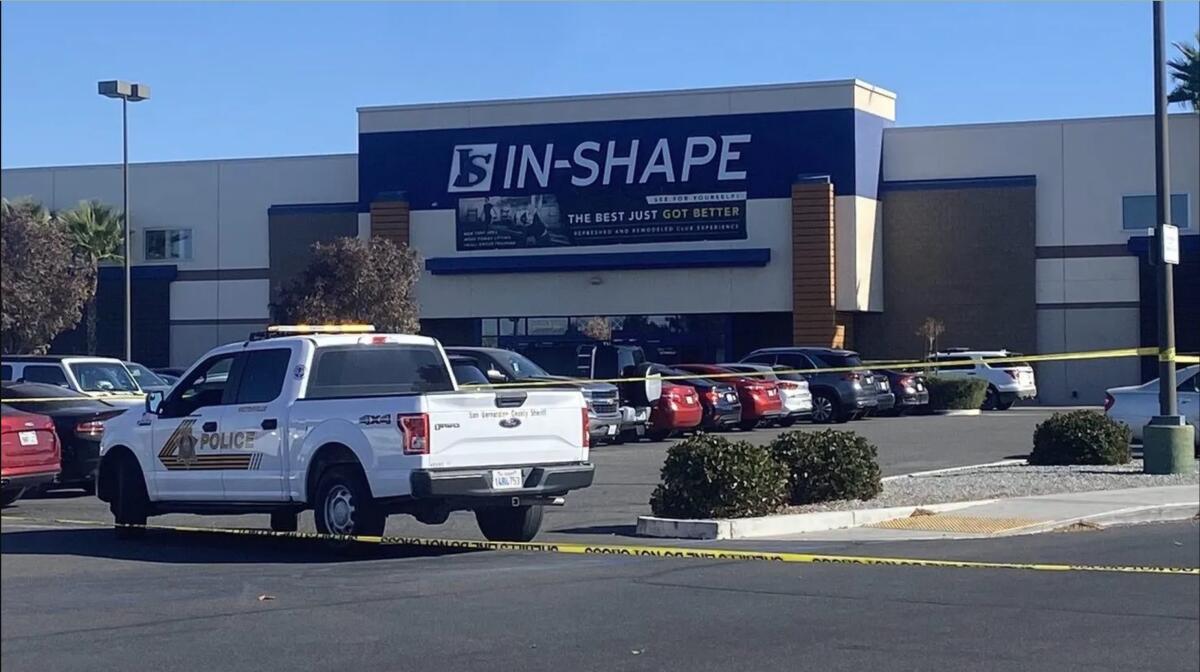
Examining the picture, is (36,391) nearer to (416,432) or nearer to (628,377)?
(416,432)

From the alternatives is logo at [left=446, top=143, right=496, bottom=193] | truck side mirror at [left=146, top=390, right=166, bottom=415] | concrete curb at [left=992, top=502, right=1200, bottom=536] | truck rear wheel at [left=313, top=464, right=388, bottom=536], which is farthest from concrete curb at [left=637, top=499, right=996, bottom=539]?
is logo at [left=446, top=143, right=496, bottom=193]

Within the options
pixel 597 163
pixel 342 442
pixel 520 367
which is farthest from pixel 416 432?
pixel 597 163

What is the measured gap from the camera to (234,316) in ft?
167

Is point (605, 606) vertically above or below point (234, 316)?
below

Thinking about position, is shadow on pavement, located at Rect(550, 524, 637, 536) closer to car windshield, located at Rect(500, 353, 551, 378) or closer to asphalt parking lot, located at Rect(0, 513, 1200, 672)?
asphalt parking lot, located at Rect(0, 513, 1200, 672)

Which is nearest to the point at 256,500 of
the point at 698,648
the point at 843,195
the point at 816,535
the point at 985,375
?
the point at 816,535

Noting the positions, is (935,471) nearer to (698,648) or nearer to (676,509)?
(676,509)

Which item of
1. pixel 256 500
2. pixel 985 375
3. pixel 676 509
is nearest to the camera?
pixel 256 500

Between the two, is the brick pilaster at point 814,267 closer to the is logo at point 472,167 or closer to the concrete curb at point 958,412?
the concrete curb at point 958,412

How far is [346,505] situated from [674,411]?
633 inches

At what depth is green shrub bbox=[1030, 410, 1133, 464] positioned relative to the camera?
19.8 metres

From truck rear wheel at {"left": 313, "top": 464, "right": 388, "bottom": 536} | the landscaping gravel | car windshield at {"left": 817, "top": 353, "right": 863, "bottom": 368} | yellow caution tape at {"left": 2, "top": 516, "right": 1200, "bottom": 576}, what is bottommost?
yellow caution tape at {"left": 2, "top": 516, "right": 1200, "bottom": 576}

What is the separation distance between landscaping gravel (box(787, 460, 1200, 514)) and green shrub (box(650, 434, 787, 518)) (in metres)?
0.78

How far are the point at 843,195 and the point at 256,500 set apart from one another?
34380 mm
